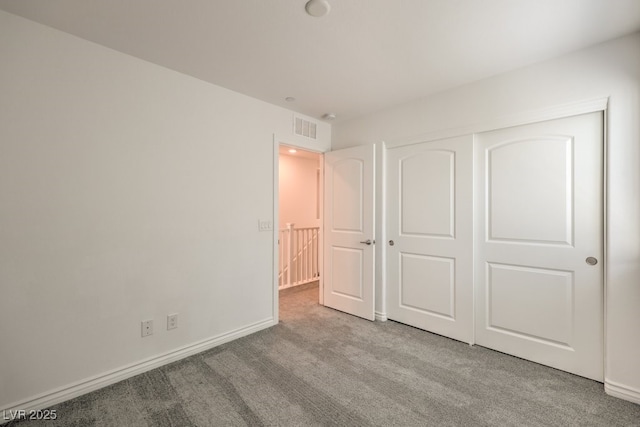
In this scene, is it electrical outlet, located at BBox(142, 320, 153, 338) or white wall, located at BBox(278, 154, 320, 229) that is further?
white wall, located at BBox(278, 154, 320, 229)

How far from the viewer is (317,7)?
62.3 inches

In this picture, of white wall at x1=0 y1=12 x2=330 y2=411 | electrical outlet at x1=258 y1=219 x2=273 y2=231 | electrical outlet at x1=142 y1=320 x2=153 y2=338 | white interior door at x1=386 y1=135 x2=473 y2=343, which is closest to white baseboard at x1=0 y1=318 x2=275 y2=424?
white wall at x1=0 y1=12 x2=330 y2=411

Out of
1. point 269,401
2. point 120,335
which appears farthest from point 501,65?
point 120,335

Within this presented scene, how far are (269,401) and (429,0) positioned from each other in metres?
2.55

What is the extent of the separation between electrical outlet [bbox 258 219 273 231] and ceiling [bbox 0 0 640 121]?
131 centimetres

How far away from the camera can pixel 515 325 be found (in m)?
2.32

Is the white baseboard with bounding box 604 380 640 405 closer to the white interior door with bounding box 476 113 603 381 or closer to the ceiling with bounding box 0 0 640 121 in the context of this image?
the white interior door with bounding box 476 113 603 381

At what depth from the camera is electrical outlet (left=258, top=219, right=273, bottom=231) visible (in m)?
Answer: 2.90

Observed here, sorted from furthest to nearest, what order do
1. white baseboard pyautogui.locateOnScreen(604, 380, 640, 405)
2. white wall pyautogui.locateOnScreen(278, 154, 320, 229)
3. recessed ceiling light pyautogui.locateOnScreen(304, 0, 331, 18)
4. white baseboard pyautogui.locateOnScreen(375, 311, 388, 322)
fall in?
1. white wall pyautogui.locateOnScreen(278, 154, 320, 229)
2. white baseboard pyautogui.locateOnScreen(375, 311, 388, 322)
3. white baseboard pyautogui.locateOnScreen(604, 380, 640, 405)
4. recessed ceiling light pyautogui.locateOnScreen(304, 0, 331, 18)

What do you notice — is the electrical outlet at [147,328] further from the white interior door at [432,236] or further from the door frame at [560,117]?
the door frame at [560,117]

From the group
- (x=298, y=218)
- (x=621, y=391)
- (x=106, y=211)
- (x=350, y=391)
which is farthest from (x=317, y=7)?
(x=298, y=218)

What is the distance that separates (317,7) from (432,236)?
2.16 m

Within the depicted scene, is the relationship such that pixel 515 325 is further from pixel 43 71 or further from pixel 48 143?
pixel 43 71

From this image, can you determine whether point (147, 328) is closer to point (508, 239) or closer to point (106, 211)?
point (106, 211)
